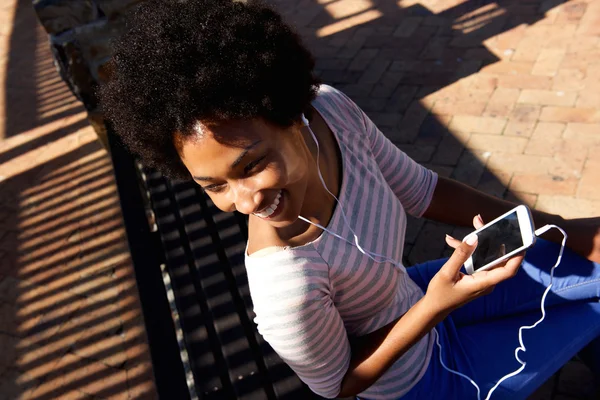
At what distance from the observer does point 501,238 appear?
168 cm

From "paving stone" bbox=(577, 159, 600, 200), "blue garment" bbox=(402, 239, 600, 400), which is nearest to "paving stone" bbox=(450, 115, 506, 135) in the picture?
"paving stone" bbox=(577, 159, 600, 200)

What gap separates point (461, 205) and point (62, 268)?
2.81 meters

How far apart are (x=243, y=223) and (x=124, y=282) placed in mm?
1555

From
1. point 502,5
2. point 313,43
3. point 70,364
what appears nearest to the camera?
point 70,364

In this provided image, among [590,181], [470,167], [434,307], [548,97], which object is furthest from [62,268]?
[548,97]

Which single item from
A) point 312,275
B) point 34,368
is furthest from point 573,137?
point 34,368

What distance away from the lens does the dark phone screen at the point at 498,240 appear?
1.65m

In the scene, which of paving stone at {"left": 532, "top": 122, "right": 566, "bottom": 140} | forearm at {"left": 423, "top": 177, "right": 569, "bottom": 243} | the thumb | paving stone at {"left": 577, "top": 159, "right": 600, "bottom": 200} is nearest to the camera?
the thumb

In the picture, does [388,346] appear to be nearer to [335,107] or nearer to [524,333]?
[524,333]

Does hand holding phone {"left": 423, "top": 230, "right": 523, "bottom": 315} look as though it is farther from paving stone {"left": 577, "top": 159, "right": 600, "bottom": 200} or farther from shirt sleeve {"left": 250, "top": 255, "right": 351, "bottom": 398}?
paving stone {"left": 577, "top": 159, "right": 600, "bottom": 200}

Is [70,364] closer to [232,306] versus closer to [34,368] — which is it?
[34,368]

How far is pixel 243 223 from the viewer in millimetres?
2562

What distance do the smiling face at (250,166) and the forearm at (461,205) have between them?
0.71 metres

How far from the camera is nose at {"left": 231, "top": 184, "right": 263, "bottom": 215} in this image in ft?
4.96
